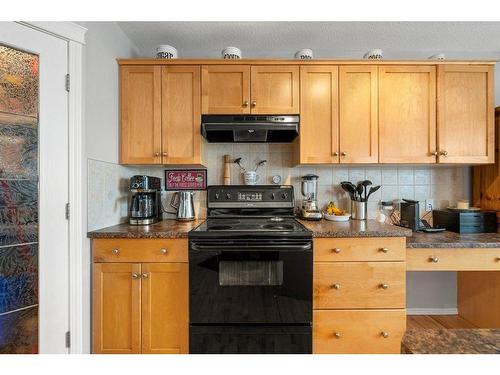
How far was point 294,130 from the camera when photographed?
1994mm

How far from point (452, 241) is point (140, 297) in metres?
2.06

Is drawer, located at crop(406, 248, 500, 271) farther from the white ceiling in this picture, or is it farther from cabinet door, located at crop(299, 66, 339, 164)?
the white ceiling

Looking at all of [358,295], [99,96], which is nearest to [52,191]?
[99,96]

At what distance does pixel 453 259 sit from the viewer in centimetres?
177

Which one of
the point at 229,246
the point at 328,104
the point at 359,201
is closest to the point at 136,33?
the point at 328,104

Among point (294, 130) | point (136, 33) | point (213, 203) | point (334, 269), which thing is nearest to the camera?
point (334, 269)

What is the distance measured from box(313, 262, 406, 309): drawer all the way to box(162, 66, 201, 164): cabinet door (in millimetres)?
1230

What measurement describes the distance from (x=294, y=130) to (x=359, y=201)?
84cm

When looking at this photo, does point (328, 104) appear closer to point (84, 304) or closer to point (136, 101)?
point (136, 101)

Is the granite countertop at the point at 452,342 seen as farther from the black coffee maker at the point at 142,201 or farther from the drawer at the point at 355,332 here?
the black coffee maker at the point at 142,201

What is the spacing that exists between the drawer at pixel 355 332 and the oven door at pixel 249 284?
123 millimetres

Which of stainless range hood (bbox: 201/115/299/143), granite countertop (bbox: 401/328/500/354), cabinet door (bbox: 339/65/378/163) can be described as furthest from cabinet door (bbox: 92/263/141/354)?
cabinet door (bbox: 339/65/378/163)

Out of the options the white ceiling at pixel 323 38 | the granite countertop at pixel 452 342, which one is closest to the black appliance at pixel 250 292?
the granite countertop at pixel 452 342

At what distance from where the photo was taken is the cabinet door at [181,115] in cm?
203
